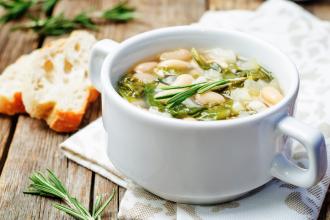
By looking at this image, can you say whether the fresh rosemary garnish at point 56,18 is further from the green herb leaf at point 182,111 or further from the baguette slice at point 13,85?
the green herb leaf at point 182,111

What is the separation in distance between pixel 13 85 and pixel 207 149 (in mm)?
993

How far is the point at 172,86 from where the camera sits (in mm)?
1566

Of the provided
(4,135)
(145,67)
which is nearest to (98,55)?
(145,67)

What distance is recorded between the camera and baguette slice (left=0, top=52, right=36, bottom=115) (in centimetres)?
201

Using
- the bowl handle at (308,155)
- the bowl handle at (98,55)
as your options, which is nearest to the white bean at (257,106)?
the bowl handle at (308,155)

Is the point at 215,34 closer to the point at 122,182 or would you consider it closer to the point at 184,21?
the point at 122,182

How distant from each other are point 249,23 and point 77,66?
70 centimetres

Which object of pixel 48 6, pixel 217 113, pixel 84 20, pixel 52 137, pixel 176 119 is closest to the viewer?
pixel 176 119

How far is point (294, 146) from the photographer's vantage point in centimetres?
172

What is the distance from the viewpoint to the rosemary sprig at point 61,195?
61.6 inches

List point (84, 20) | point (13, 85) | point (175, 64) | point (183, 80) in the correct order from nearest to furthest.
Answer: point (183, 80)
point (175, 64)
point (13, 85)
point (84, 20)

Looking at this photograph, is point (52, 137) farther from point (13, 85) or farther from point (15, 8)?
point (15, 8)

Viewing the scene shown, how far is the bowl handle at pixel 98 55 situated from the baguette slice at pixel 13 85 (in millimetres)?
361

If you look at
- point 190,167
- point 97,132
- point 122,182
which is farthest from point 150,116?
point 97,132
